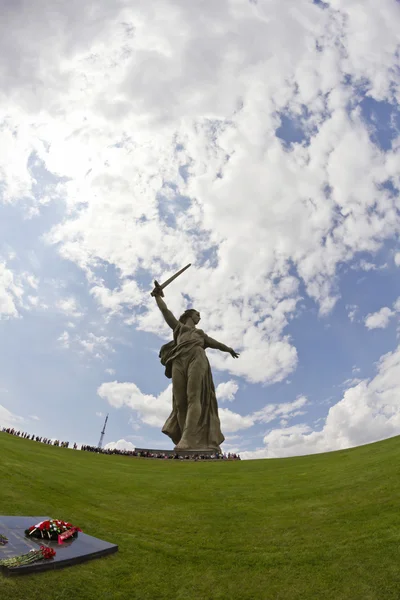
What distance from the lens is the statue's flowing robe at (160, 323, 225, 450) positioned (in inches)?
1547

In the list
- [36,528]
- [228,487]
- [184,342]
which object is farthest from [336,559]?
[184,342]

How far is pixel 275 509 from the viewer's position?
1414 cm

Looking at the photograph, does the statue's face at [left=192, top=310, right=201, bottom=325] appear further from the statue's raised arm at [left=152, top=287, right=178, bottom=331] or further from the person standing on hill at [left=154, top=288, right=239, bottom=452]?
the statue's raised arm at [left=152, top=287, right=178, bottom=331]

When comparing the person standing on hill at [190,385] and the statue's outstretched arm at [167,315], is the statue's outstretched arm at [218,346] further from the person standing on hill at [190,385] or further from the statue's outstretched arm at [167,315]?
the statue's outstretched arm at [167,315]

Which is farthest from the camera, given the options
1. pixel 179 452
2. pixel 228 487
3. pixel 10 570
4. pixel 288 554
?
pixel 179 452

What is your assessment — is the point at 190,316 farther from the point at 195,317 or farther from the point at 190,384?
the point at 190,384

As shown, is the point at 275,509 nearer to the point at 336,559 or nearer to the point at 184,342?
the point at 336,559

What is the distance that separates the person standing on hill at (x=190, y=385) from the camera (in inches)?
1547

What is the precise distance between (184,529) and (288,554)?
367cm

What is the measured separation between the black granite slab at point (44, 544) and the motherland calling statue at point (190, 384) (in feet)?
92.3

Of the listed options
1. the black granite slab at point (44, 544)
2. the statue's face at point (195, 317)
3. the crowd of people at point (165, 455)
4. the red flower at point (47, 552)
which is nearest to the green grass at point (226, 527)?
the black granite slab at point (44, 544)

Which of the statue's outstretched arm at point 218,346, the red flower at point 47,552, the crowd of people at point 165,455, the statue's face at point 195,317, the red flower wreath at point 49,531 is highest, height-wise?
the statue's face at point 195,317

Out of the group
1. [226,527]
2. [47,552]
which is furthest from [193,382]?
[47,552]

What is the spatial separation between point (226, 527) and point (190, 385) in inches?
1115
